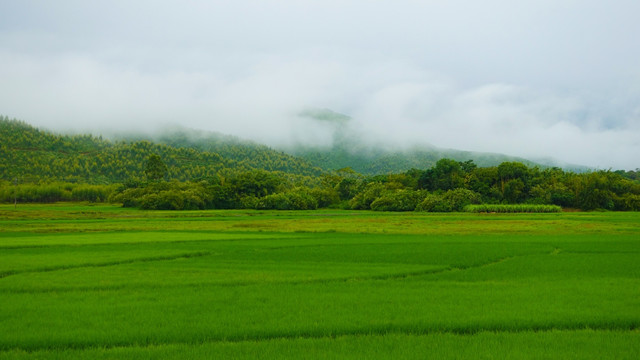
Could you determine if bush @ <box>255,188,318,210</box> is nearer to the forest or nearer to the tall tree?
the forest

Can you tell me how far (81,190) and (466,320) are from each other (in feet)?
404

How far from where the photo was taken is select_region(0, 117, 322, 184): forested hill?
136125 mm

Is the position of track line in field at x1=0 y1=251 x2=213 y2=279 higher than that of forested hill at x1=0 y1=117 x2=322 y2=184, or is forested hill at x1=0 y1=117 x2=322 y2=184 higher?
forested hill at x1=0 y1=117 x2=322 y2=184

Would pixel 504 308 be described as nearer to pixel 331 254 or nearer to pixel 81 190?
pixel 331 254

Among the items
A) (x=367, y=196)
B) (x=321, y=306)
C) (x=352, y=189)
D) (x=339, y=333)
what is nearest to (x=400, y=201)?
(x=367, y=196)

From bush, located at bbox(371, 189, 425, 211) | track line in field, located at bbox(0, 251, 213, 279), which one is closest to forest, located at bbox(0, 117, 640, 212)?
bush, located at bbox(371, 189, 425, 211)

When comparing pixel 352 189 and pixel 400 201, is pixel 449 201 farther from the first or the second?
pixel 352 189

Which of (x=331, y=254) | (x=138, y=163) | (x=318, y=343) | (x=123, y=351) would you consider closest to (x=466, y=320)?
(x=318, y=343)

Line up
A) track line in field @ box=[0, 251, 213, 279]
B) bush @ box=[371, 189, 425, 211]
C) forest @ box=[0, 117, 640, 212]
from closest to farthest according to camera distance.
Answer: track line in field @ box=[0, 251, 213, 279], forest @ box=[0, 117, 640, 212], bush @ box=[371, 189, 425, 211]

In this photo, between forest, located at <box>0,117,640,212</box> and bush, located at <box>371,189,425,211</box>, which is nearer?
forest, located at <box>0,117,640,212</box>

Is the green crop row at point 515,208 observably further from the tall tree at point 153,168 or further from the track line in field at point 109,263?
the tall tree at point 153,168

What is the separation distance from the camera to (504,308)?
12.1m

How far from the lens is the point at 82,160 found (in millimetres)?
148875

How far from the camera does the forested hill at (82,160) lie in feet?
447
